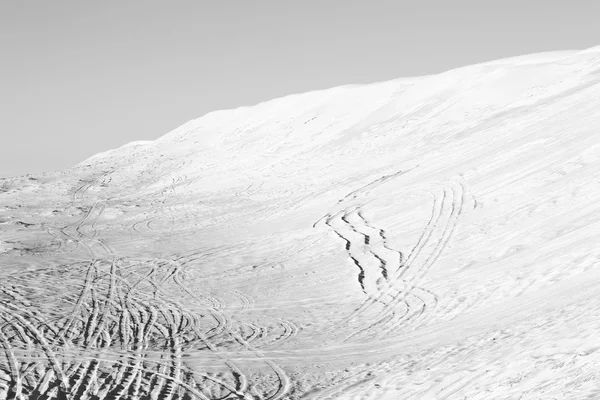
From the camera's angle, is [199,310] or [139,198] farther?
[139,198]

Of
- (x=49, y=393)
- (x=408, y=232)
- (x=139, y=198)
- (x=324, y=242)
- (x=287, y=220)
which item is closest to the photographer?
(x=49, y=393)

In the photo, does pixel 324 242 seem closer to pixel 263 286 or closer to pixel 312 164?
pixel 263 286

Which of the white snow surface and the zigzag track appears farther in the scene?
the zigzag track

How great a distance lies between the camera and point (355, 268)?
16750 mm

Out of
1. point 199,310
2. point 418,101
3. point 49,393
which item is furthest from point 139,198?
point 49,393

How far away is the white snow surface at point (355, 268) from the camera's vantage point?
31.2 feet

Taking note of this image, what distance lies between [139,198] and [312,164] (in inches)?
434

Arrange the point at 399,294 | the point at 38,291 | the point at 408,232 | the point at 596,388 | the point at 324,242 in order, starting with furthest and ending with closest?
the point at 324,242, the point at 408,232, the point at 38,291, the point at 399,294, the point at 596,388

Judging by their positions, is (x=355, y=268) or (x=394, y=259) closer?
(x=394, y=259)

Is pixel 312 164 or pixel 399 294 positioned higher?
pixel 312 164

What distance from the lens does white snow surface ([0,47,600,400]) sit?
31.2 feet

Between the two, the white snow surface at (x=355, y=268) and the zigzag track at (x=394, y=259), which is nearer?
the white snow surface at (x=355, y=268)

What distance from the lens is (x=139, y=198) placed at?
36500 millimetres

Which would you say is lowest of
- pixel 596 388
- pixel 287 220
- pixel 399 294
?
pixel 596 388
